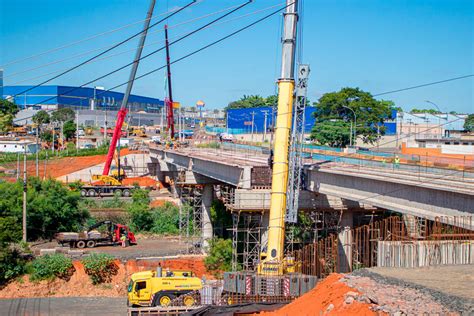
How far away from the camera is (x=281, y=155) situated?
96.5 feet

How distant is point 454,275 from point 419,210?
261 inches

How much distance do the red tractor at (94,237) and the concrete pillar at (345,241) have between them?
18.8 metres

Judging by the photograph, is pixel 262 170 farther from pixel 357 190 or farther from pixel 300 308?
pixel 300 308

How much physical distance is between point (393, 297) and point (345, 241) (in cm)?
2493

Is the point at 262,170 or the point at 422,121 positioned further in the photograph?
the point at 422,121

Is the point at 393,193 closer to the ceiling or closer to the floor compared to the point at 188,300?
closer to the ceiling

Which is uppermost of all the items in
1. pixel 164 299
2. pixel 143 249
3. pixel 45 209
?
pixel 45 209

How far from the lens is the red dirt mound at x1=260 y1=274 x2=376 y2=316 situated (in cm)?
1647

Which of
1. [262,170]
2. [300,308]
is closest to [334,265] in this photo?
[262,170]

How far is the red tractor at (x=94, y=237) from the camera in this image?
5138 cm

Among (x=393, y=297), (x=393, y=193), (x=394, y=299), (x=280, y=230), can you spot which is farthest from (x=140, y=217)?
(x=394, y=299)

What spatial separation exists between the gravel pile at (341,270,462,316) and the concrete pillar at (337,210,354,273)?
2207 cm

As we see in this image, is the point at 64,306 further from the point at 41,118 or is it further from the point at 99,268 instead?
the point at 41,118

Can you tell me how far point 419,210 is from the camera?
2703 cm
